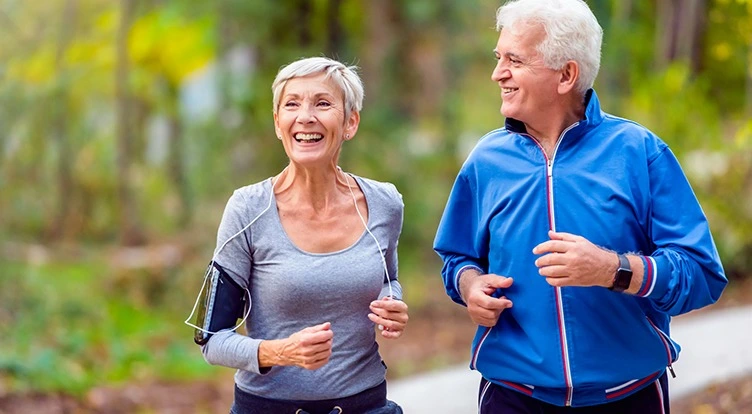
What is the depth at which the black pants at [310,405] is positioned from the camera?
2.87m

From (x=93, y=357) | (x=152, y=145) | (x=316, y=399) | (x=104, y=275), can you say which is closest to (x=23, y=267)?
(x=93, y=357)

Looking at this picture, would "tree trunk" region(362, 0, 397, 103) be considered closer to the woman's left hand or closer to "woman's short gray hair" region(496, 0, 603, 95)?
"woman's short gray hair" region(496, 0, 603, 95)

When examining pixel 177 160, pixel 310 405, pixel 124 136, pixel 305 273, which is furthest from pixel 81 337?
pixel 305 273

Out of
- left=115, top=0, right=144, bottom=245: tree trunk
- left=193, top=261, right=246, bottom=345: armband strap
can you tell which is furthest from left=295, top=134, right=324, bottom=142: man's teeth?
left=115, top=0, right=144, bottom=245: tree trunk

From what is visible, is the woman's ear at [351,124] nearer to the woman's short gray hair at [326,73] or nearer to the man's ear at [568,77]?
the woman's short gray hair at [326,73]

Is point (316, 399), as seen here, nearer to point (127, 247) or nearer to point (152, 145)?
point (127, 247)

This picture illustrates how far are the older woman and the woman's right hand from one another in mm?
49

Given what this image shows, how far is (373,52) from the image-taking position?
12.2 m

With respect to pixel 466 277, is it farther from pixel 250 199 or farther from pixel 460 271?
pixel 250 199

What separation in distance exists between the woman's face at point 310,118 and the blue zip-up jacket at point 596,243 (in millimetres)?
519

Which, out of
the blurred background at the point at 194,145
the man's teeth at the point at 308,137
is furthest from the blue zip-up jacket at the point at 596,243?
the blurred background at the point at 194,145

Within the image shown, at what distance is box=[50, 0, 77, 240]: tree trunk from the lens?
42.0 feet

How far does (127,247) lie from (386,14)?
4.45 meters

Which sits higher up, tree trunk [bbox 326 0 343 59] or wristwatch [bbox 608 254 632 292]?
tree trunk [bbox 326 0 343 59]
